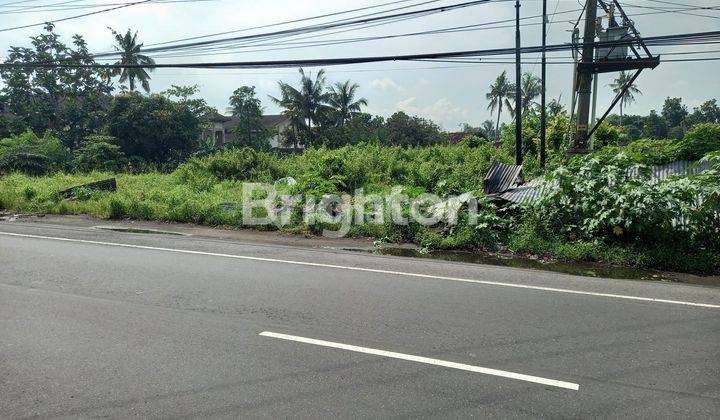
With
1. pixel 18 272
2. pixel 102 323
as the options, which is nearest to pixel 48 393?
pixel 102 323

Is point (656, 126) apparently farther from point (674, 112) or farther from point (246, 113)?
point (246, 113)

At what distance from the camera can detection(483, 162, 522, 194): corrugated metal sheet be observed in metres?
14.1

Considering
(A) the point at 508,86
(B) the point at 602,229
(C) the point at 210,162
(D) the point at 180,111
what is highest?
(A) the point at 508,86

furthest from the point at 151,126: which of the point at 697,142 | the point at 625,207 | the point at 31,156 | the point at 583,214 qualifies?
the point at 625,207

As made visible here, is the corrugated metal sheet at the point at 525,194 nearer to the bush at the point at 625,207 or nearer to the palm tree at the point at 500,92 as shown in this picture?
the bush at the point at 625,207

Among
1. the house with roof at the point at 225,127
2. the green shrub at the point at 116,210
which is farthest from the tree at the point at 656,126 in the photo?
the green shrub at the point at 116,210

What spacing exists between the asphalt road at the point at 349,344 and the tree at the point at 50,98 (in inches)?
1519

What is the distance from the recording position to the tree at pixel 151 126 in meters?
36.6

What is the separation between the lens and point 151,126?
3703 cm

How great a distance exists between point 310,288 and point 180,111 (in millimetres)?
35365

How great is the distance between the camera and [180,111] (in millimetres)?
38719

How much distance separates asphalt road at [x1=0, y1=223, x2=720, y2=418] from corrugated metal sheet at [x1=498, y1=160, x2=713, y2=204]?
10.9 ft

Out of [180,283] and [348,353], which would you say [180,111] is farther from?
[348,353]

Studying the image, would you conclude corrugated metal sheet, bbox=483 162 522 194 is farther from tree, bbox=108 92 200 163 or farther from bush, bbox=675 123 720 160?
tree, bbox=108 92 200 163
